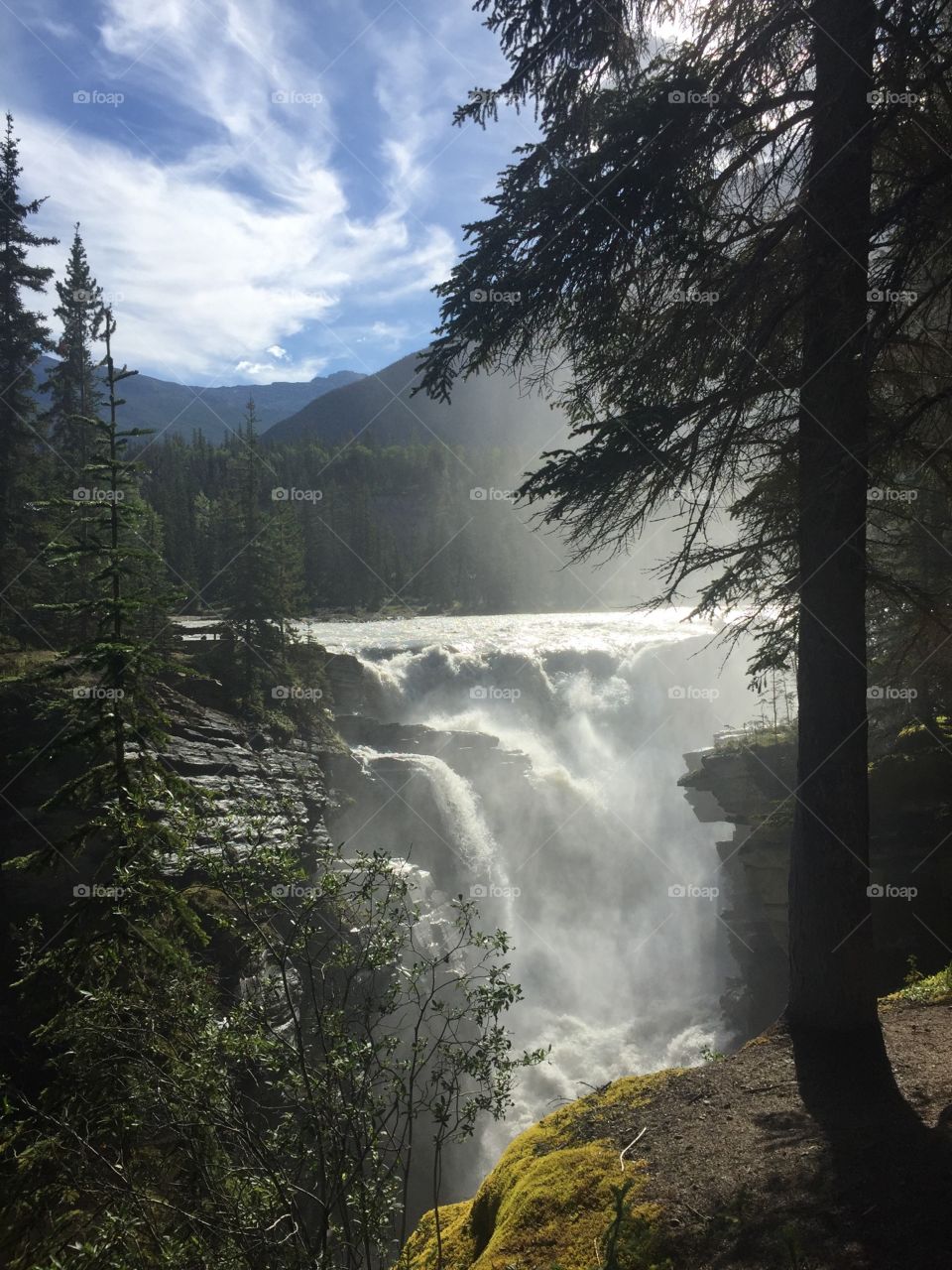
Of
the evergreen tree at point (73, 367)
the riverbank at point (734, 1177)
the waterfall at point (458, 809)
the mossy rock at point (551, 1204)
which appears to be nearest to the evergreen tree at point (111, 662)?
the mossy rock at point (551, 1204)

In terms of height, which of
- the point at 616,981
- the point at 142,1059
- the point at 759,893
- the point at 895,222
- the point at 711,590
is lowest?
the point at 616,981

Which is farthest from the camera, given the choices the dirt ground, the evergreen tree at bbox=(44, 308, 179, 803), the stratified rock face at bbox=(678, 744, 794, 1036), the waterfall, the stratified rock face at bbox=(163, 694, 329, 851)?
the waterfall

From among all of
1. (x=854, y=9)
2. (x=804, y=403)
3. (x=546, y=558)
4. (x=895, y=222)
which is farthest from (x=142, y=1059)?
(x=546, y=558)

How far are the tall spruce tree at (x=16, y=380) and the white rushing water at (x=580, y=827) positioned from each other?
12921 mm

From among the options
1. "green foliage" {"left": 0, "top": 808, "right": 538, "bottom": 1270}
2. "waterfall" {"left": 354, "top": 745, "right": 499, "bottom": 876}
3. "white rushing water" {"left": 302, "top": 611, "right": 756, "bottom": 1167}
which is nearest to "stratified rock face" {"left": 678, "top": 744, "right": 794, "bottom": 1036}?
"white rushing water" {"left": 302, "top": 611, "right": 756, "bottom": 1167}

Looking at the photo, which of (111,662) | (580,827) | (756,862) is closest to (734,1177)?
(111,662)

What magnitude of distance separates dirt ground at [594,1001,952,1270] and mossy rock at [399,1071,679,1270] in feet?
0.65

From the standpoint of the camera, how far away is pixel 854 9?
5609 millimetres

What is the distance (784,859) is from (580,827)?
38.2 ft

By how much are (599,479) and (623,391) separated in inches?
63.3

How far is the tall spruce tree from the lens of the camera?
2353cm

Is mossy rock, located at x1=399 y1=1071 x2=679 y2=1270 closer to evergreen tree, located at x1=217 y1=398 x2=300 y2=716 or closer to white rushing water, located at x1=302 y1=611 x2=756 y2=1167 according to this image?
white rushing water, located at x1=302 y1=611 x2=756 y2=1167

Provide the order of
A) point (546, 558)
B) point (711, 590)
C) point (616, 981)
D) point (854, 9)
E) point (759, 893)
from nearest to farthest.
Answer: point (854, 9)
point (711, 590)
point (759, 893)
point (616, 981)
point (546, 558)

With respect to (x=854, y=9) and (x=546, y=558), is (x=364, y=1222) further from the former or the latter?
(x=546, y=558)
